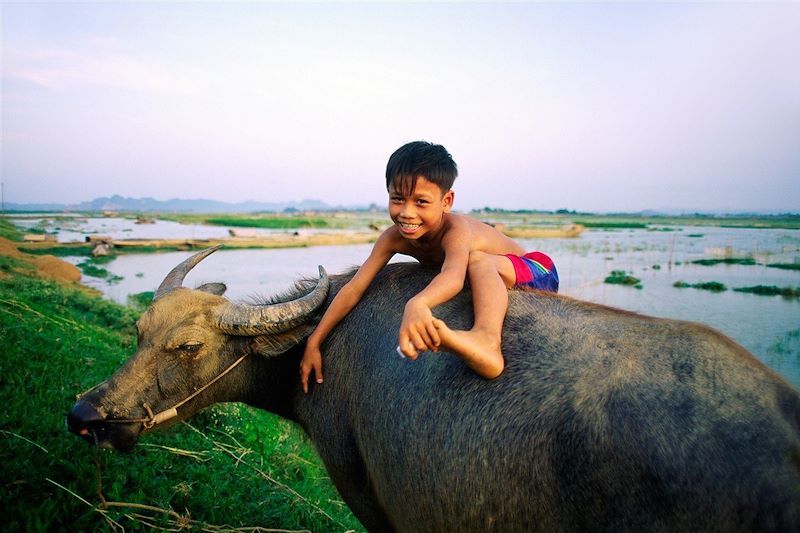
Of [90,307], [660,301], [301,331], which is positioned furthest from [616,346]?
[660,301]

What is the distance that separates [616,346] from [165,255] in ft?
75.7

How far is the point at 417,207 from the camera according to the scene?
265cm

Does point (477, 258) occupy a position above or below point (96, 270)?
above

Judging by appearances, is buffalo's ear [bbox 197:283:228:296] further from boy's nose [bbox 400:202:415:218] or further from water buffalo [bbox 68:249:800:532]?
boy's nose [bbox 400:202:415:218]

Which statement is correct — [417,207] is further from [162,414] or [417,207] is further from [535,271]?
[162,414]

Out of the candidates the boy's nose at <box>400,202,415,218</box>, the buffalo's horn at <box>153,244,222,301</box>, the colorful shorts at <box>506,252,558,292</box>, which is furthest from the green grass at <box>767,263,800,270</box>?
the buffalo's horn at <box>153,244,222,301</box>

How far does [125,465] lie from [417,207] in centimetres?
273

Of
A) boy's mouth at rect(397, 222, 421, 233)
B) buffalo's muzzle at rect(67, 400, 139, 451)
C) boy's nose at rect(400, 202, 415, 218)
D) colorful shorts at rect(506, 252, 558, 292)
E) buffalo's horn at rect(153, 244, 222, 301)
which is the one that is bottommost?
buffalo's muzzle at rect(67, 400, 139, 451)

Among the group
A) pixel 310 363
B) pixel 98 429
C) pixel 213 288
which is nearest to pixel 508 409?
pixel 310 363

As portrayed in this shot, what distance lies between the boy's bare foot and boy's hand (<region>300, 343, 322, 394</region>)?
3.61ft

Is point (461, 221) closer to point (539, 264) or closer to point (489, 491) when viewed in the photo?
point (539, 264)

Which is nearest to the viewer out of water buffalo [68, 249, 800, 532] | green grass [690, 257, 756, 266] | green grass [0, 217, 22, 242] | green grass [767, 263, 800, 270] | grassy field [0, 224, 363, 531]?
water buffalo [68, 249, 800, 532]

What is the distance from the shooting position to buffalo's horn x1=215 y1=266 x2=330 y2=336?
3.08 m

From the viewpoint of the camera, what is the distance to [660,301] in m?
14.4
